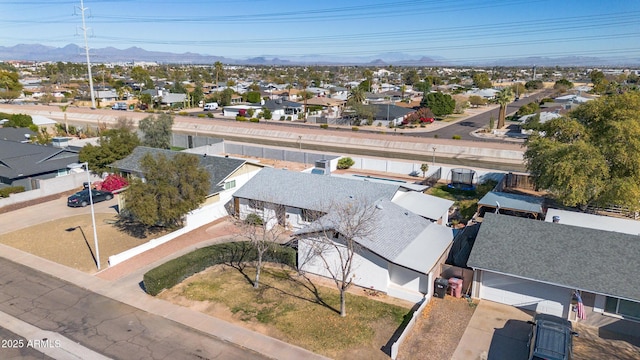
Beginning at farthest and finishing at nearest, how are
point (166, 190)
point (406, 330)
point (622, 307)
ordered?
point (166, 190), point (622, 307), point (406, 330)

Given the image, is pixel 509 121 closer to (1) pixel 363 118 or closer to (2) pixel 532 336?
(1) pixel 363 118

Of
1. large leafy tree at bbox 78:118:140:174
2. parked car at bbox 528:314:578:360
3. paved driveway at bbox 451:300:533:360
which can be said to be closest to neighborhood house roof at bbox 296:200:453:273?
paved driveway at bbox 451:300:533:360

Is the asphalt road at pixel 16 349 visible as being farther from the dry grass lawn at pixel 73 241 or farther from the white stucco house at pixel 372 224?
the white stucco house at pixel 372 224

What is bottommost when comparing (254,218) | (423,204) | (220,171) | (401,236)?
(254,218)

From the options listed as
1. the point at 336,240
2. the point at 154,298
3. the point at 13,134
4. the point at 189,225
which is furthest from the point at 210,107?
the point at 336,240

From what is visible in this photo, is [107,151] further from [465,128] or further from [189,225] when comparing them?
[465,128]

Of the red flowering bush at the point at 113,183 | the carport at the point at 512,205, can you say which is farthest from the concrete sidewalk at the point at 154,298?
the carport at the point at 512,205
